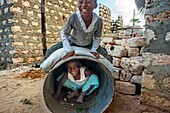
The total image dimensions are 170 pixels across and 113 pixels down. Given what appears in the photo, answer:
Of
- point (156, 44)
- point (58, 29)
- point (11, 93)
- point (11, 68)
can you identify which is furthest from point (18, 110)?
point (58, 29)

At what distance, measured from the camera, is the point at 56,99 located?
176 centimetres

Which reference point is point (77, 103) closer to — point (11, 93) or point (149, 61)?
point (149, 61)

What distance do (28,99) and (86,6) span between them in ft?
4.98

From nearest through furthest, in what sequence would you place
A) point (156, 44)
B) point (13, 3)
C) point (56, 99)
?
point (56, 99) < point (156, 44) < point (13, 3)

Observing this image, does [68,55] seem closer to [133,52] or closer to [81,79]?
[81,79]

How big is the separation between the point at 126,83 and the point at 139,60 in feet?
1.45

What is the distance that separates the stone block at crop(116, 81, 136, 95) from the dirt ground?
3.9 inches

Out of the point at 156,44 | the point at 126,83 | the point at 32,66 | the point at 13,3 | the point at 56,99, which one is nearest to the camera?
the point at 56,99

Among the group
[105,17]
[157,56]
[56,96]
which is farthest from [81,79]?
[105,17]

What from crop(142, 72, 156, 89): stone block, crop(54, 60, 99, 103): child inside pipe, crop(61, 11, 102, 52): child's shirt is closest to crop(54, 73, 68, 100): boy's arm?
crop(54, 60, 99, 103): child inside pipe

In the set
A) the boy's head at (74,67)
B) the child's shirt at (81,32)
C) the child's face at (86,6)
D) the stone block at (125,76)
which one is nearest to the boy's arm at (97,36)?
the child's shirt at (81,32)

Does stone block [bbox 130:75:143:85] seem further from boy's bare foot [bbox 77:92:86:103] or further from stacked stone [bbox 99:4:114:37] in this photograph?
stacked stone [bbox 99:4:114:37]

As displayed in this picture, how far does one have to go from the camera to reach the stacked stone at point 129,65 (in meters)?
2.50

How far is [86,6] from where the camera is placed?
5.34 feet
